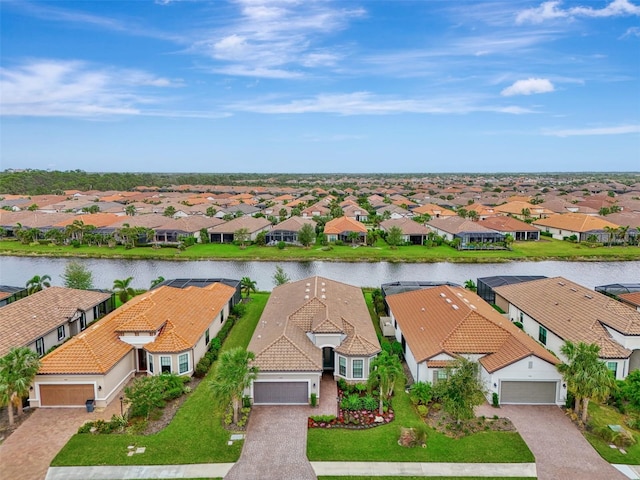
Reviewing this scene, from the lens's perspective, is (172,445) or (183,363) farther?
(183,363)

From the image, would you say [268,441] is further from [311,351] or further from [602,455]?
[602,455]

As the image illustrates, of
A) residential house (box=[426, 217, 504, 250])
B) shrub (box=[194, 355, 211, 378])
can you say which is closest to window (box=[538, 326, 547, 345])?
shrub (box=[194, 355, 211, 378])

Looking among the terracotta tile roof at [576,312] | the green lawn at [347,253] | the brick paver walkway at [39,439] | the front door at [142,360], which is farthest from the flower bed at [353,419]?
the green lawn at [347,253]

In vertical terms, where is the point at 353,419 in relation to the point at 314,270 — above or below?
below

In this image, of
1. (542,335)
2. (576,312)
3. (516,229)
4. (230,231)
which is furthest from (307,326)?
(516,229)

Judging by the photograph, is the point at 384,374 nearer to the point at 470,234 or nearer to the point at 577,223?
the point at 470,234

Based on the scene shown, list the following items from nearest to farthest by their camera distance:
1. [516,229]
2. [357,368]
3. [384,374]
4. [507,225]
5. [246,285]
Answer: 1. [384,374]
2. [357,368]
3. [246,285]
4. [516,229]
5. [507,225]

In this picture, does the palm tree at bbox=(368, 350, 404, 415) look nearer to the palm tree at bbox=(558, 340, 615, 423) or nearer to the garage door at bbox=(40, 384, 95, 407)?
the palm tree at bbox=(558, 340, 615, 423)

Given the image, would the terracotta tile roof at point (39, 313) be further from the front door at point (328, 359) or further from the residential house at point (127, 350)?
the front door at point (328, 359)
